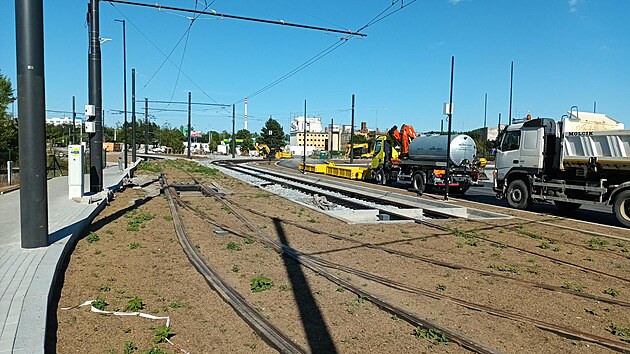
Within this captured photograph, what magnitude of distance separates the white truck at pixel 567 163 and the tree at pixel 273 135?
107458 millimetres

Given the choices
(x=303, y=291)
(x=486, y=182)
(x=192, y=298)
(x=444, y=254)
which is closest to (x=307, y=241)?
(x=444, y=254)

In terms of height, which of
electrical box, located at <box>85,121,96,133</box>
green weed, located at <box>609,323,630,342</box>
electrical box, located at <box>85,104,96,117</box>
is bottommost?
green weed, located at <box>609,323,630,342</box>

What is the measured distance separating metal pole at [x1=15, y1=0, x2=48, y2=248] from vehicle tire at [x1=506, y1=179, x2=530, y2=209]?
16210 millimetres

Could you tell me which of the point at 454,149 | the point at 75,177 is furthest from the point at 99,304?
the point at 454,149

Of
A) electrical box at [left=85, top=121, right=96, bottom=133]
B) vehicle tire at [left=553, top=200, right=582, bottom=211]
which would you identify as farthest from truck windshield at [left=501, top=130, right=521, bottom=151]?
electrical box at [left=85, top=121, right=96, bottom=133]

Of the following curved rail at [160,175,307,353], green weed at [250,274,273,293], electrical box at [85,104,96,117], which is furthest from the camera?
electrical box at [85,104,96,117]

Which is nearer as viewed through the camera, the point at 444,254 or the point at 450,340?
the point at 450,340

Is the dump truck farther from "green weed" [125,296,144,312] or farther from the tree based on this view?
the tree

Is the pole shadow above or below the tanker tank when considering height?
below

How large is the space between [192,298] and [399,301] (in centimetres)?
289

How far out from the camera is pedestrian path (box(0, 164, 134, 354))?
446 centimetres

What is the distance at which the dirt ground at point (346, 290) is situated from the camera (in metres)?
5.20

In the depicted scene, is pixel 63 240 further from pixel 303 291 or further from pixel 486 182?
pixel 486 182

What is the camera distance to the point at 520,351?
16.2 ft
